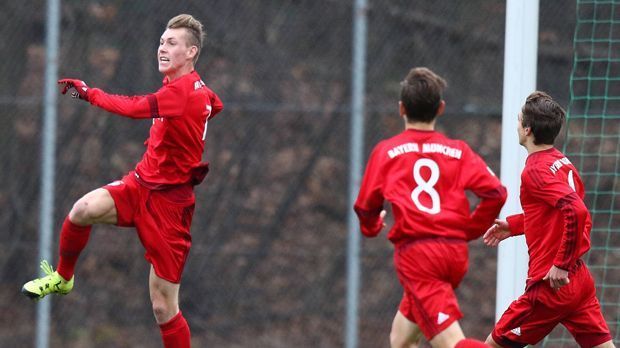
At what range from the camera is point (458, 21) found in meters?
9.29

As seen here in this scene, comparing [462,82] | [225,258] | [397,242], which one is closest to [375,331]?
[225,258]

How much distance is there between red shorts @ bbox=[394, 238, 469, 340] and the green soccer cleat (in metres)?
1.78

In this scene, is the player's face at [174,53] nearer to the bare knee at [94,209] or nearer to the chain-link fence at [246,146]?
the bare knee at [94,209]

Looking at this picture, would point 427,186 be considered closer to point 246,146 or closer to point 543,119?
point 543,119

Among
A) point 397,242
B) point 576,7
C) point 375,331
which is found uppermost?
point 576,7

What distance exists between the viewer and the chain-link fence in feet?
29.0

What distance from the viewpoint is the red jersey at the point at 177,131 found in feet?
18.4

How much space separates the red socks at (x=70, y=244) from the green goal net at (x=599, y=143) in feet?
14.7

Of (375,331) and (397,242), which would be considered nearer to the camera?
(397,242)

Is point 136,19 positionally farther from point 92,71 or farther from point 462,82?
point 462,82

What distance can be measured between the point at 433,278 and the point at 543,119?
35.2 inches

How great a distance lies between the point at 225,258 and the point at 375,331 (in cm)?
130

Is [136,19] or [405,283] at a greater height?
[136,19]

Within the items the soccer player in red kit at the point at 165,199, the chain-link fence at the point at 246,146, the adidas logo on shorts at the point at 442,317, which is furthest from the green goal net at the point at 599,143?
the soccer player in red kit at the point at 165,199
